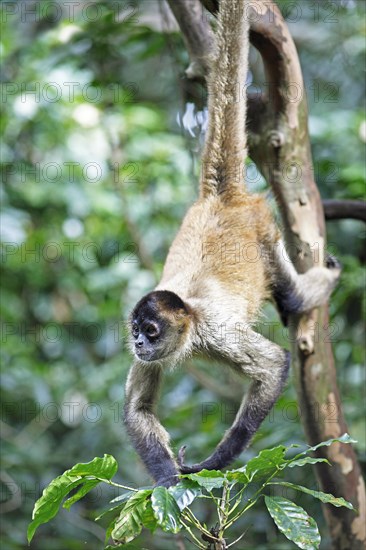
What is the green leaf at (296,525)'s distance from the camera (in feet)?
9.30

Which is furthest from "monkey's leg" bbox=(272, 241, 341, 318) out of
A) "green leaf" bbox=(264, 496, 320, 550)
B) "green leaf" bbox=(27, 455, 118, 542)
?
"green leaf" bbox=(27, 455, 118, 542)

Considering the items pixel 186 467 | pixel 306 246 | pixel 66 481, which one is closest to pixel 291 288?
pixel 306 246

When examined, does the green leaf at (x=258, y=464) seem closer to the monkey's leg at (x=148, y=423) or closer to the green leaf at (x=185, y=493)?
the green leaf at (x=185, y=493)

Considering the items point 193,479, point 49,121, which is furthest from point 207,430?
point 193,479

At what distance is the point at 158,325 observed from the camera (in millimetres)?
4660

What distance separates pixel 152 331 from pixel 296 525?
2.03m

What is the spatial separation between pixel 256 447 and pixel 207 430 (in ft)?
2.85

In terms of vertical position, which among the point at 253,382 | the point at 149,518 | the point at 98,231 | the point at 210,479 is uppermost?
the point at 210,479

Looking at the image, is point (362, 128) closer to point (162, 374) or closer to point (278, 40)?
point (278, 40)

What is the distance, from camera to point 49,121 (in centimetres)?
840

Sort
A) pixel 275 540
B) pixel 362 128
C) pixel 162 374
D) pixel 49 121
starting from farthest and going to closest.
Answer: pixel 49 121, pixel 362 128, pixel 275 540, pixel 162 374

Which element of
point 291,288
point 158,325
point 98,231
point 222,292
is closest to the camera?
Answer: point 158,325

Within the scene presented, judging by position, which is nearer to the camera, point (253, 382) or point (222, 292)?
point (253, 382)

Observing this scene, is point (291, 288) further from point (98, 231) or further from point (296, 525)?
point (98, 231)
